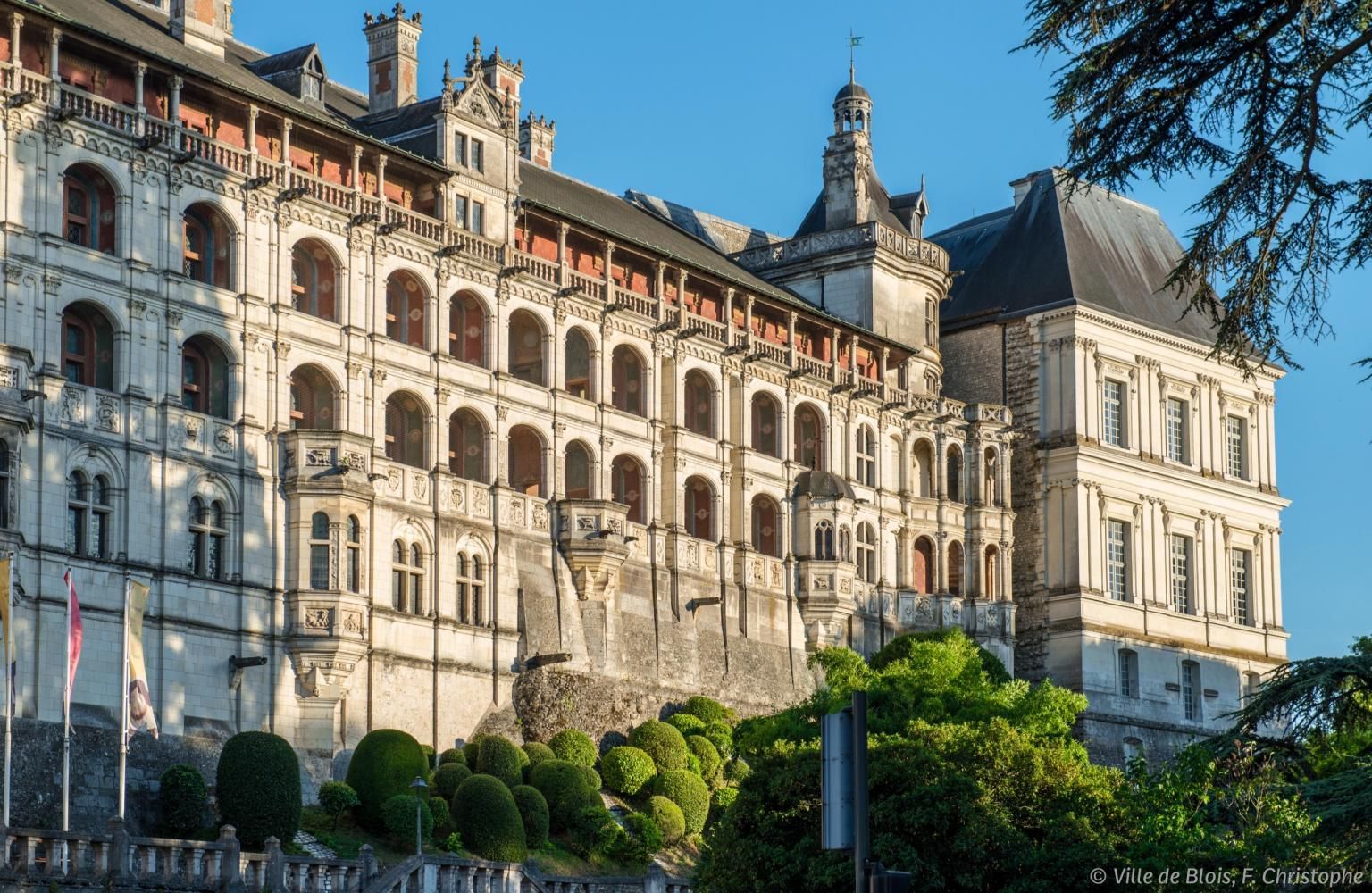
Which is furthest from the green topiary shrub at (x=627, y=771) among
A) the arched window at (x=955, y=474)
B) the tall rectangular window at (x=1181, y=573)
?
the tall rectangular window at (x=1181, y=573)

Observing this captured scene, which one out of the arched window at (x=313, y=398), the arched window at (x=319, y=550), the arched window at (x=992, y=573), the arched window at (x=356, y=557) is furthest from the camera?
the arched window at (x=992, y=573)

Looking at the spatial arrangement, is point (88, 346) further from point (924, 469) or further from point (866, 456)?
point (924, 469)

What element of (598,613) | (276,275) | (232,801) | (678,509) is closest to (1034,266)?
(678,509)

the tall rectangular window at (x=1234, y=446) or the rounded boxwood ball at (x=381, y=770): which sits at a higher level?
the tall rectangular window at (x=1234, y=446)

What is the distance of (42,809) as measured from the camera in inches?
1960

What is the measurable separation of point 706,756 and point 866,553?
1586 cm

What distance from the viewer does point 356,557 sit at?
5991cm

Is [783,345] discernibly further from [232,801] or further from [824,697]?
[232,801]

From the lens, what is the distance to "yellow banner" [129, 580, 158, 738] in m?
47.8

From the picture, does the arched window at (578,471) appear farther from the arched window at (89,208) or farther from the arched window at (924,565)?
the arched window at (89,208)

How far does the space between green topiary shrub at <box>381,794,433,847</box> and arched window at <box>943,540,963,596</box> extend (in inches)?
1290

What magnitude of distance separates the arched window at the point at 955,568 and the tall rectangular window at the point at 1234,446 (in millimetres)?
15570

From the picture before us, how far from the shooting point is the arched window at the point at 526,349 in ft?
225

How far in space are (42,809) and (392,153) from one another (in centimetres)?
2167
